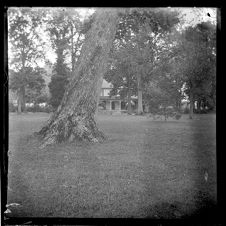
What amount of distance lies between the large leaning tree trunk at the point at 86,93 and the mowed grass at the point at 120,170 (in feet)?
0.71

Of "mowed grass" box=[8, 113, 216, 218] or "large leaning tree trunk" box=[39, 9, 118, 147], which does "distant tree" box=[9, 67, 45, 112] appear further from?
"large leaning tree trunk" box=[39, 9, 118, 147]

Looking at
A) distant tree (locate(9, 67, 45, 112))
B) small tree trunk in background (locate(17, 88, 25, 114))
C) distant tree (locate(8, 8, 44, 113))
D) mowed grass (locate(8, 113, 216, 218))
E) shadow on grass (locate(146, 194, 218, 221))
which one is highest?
distant tree (locate(8, 8, 44, 113))

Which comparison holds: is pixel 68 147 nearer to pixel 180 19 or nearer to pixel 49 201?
pixel 49 201

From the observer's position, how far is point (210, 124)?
393cm

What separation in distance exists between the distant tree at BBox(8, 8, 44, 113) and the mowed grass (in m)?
0.55

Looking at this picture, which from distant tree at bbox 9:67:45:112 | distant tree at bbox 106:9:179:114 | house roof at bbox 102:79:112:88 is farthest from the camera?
house roof at bbox 102:79:112:88

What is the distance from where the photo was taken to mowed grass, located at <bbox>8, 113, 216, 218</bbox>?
3.31m

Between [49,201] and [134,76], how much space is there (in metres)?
2.56

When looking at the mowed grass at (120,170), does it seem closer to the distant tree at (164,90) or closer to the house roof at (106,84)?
the distant tree at (164,90)

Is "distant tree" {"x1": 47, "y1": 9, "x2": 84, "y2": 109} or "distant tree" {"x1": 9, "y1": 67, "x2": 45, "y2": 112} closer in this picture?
"distant tree" {"x1": 9, "y1": 67, "x2": 45, "y2": 112}

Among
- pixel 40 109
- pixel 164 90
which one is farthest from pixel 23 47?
pixel 164 90

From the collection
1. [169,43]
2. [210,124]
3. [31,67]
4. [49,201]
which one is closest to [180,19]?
[169,43]

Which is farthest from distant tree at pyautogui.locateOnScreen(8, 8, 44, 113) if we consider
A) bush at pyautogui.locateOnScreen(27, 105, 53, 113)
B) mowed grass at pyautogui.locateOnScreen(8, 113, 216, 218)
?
mowed grass at pyautogui.locateOnScreen(8, 113, 216, 218)

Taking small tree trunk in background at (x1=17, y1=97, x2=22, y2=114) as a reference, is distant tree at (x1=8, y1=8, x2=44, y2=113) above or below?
above
